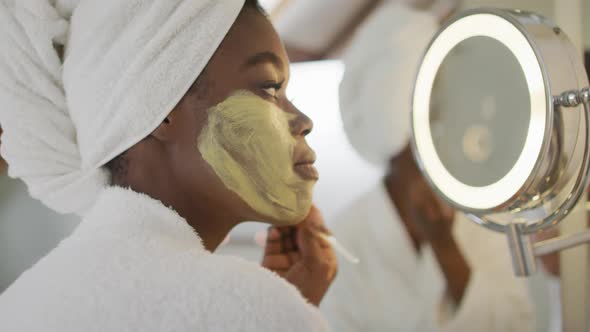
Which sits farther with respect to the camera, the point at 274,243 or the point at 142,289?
the point at 274,243

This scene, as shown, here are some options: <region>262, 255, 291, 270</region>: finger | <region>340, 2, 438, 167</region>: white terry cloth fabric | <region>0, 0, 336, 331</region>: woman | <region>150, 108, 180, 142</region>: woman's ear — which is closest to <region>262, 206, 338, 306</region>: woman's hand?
<region>262, 255, 291, 270</region>: finger

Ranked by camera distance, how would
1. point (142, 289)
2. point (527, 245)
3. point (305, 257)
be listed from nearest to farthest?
1. point (142, 289)
2. point (527, 245)
3. point (305, 257)

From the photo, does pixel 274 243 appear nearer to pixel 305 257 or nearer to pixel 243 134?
pixel 305 257

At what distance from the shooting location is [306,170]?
56 cm

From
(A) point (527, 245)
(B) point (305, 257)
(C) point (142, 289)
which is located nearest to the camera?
(C) point (142, 289)

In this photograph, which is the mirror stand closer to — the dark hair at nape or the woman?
the woman

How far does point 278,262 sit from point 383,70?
0.48m

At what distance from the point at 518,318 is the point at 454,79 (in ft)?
1.44

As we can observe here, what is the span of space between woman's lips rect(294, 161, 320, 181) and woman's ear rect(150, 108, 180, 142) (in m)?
0.12

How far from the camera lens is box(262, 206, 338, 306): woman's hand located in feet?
2.16

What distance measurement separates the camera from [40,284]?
1.53ft

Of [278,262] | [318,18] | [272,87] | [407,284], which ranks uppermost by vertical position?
[272,87]

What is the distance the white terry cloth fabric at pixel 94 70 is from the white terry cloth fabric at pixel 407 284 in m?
0.62

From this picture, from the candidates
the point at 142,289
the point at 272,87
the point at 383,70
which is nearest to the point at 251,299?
the point at 142,289
